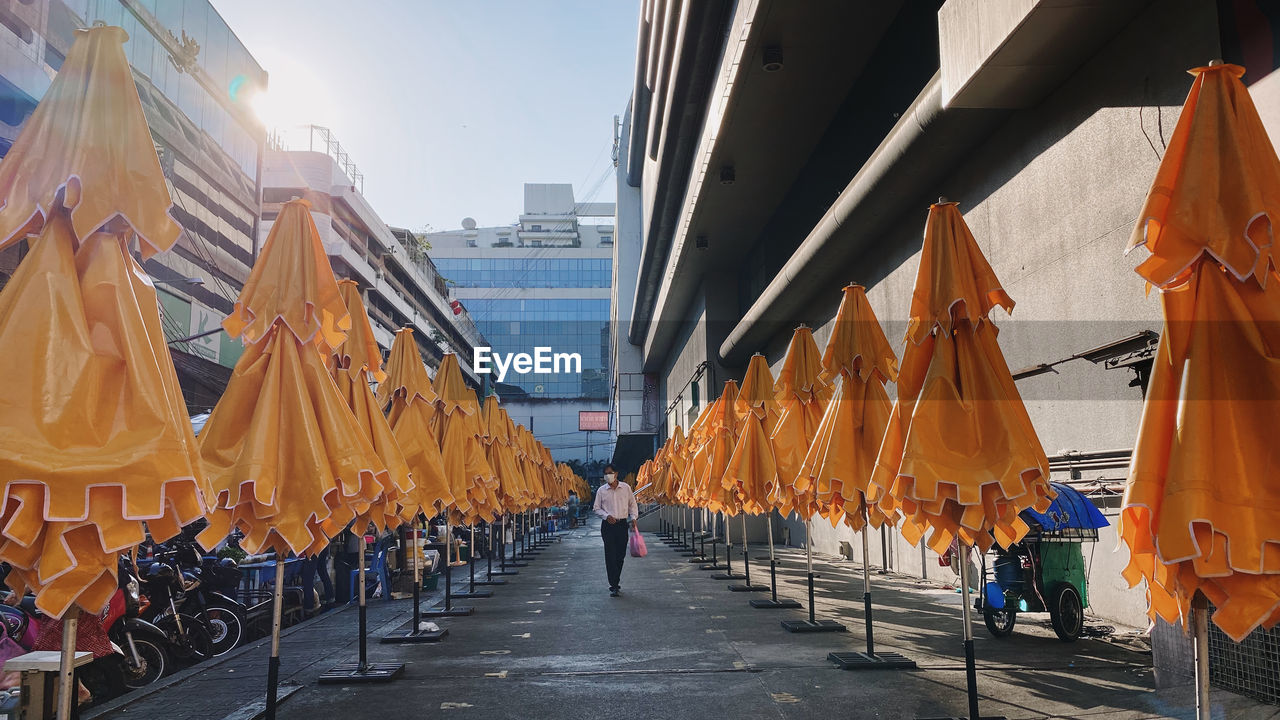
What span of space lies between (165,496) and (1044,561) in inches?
324

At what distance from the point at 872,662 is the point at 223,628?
742cm

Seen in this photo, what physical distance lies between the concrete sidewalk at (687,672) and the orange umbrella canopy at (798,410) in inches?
68.9

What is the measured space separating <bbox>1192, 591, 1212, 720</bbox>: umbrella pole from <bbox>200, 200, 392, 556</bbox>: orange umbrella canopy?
457cm

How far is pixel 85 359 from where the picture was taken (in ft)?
11.8

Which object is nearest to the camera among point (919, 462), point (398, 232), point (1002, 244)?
point (919, 462)

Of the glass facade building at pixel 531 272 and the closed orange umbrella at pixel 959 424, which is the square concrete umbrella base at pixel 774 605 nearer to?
the closed orange umbrella at pixel 959 424

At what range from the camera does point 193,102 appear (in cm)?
2998

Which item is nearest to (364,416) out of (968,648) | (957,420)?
(957,420)

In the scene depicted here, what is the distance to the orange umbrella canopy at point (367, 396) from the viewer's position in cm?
683

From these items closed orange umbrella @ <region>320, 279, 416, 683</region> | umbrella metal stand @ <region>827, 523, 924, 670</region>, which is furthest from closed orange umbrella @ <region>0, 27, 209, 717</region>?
umbrella metal stand @ <region>827, 523, 924, 670</region>

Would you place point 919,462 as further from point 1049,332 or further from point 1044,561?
point 1049,332

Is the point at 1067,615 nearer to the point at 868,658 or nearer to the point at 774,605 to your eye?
the point at 868,658

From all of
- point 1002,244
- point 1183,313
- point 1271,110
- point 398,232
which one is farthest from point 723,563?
point 398,232

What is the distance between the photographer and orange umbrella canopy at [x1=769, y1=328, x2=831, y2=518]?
10.7 metres
